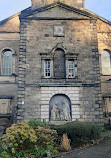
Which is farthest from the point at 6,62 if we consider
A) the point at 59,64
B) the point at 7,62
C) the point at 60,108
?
the point at 60,108

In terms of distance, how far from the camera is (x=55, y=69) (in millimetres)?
15438

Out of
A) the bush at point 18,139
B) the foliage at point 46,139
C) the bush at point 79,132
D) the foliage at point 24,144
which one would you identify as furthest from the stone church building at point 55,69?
the bush at point 18,139

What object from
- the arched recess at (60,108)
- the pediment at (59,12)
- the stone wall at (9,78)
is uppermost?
the pediment at (59,12)

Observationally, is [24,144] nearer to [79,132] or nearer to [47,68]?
[79,132]

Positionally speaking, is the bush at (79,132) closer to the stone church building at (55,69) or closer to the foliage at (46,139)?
the foliage at (46,139)

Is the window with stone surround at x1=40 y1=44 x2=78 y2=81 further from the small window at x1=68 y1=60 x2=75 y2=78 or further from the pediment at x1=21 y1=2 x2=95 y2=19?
the pediment at x1=21 y1=2 x2=95 y2=19

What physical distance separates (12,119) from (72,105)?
229 inches

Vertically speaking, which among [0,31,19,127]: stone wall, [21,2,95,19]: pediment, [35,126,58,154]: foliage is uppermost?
[21,2,95,19]: pediment

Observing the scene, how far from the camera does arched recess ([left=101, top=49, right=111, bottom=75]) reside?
1842 centimetres

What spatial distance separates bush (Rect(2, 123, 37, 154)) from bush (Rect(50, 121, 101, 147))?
97.7 inches

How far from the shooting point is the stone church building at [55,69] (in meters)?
14.2

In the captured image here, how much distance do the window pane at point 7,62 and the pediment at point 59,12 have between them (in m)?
4.49

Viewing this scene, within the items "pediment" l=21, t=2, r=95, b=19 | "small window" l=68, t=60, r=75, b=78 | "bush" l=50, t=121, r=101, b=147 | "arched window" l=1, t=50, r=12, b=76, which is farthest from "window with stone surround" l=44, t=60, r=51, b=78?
"bush" l=50, t=121, r=101, b=147

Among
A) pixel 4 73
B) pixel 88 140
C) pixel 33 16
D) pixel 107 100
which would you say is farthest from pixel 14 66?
pixel 88 140
